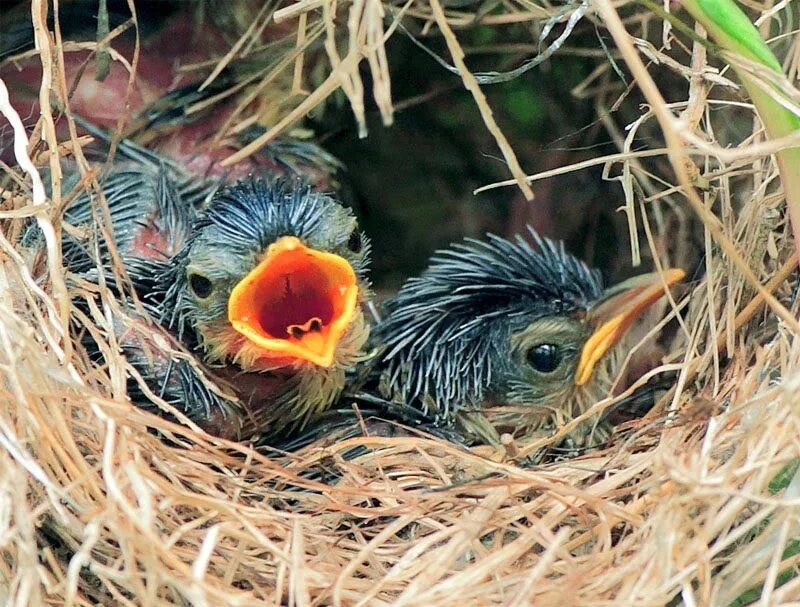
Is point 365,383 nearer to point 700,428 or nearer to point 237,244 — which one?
point 237,244

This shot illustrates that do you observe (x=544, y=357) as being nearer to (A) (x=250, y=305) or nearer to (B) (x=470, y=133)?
(A) (x=250, y=305)

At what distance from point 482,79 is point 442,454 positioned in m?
0.46

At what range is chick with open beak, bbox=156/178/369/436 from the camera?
3.94 ft

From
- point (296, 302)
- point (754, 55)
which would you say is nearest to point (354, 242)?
point (296, 302)

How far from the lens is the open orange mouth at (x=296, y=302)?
46.4 inches

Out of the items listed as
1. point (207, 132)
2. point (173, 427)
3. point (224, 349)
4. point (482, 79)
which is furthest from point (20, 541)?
point (207, 132)

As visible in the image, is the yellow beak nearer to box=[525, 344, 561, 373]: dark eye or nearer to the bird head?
box=[525, 344, 561, 373]: dark eye

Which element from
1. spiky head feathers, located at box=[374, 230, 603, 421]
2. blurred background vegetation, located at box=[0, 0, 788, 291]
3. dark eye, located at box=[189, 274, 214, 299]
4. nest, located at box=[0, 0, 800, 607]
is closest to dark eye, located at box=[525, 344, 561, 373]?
spiky head feathers, located at box=[374, 230, 603, 421]

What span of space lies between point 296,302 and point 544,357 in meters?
0.36

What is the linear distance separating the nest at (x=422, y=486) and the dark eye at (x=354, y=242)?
0.24m

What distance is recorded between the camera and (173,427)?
1.00 metres

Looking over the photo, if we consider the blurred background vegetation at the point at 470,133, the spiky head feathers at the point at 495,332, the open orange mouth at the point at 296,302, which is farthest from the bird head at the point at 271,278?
the blurred background vegetation at the point at 470,133

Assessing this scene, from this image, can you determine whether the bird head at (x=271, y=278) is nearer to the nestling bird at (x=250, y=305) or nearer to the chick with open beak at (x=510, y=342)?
the nestling bird at (x=250, y=305)

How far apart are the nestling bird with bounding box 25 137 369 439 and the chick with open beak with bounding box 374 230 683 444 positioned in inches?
4.7
